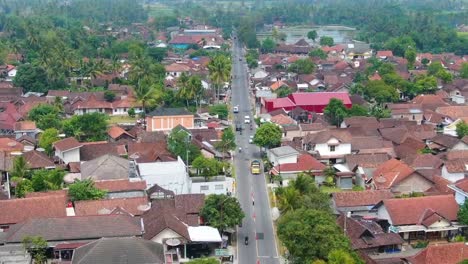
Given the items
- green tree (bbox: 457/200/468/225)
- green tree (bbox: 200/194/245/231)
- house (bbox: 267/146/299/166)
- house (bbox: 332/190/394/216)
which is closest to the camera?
green tree (bbox: 200/194/245/231)

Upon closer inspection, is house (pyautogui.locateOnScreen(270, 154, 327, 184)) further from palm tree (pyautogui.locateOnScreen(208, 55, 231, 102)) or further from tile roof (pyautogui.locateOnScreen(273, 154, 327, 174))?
palm tree (pyautogui.locateOnScreen(208, 55, 231, 102))

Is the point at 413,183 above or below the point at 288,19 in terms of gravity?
above

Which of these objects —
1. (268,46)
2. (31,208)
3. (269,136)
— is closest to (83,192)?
(31,208)

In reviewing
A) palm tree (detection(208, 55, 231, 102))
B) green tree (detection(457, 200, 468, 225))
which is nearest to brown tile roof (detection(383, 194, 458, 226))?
green tree (detection(457, 200, 468, 225))

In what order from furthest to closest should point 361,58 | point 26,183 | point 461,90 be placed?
point 361,58, point 461,90, point 26,183

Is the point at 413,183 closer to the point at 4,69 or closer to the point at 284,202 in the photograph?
the point at 284,202

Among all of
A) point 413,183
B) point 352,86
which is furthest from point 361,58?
point 413,183
